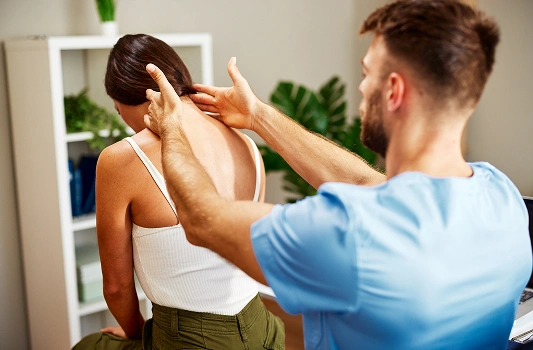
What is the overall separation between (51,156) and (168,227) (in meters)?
1.41

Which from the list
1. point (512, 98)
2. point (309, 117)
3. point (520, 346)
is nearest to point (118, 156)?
point (520, 346)

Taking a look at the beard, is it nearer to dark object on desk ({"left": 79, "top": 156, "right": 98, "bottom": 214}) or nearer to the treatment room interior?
dark object on desk ({"left": 79, "top": 156, "right": 98, "bottom": 214})

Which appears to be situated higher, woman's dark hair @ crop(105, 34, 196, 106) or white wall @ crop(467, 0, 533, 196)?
woman's dark hair @ crop(105, 34, 196, 106)

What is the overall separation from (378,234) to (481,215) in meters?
0.19

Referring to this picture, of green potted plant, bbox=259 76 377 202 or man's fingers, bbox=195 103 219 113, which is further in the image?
green potted plant, bbox=259 76 377 202

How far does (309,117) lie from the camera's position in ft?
12.5

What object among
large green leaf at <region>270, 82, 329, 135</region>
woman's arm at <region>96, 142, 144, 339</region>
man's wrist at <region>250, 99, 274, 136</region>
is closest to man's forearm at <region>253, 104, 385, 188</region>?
man's wrist at <region>250, 99, 274, 136</region>

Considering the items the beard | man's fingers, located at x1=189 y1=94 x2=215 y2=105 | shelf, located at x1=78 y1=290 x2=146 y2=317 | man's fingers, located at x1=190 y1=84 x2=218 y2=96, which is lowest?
shelf, located at x1=78 y1=290 x2=146 y2=317

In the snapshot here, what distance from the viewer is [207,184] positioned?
3.85ft

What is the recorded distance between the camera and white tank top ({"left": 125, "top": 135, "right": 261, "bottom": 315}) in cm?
165

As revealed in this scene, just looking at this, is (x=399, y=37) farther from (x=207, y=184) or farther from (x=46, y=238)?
(x=46, y=238)

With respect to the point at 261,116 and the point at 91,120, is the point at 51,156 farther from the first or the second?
the point at 261,116

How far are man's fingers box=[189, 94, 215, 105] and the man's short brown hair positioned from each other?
81 cm

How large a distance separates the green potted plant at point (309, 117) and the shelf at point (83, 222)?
1.08 meters
